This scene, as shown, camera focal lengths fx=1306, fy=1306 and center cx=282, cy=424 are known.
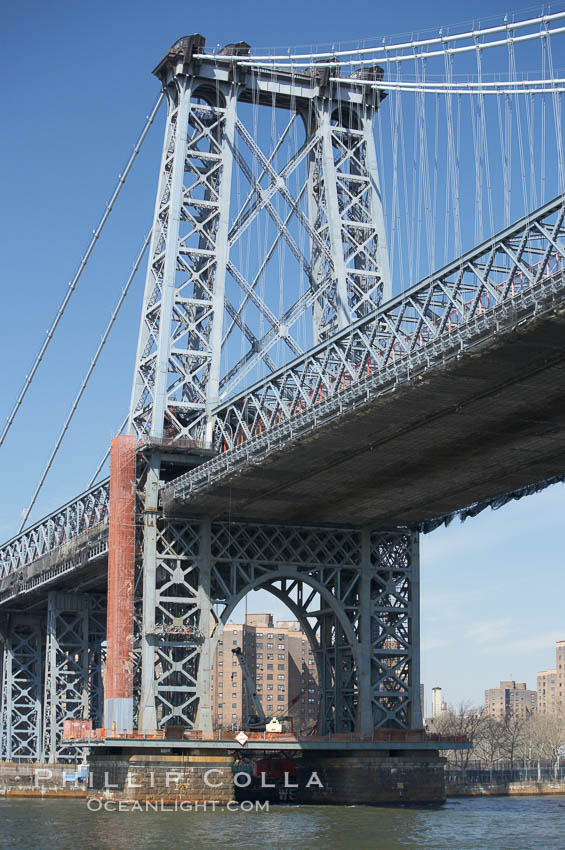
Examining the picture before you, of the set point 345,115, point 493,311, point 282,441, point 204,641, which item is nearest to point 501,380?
point 493,311

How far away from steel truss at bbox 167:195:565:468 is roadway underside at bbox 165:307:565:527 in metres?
0.74

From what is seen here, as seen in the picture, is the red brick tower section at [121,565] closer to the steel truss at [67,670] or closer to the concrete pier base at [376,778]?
the concrete pier base at [376,778]

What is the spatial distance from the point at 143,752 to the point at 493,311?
33441 millimetres

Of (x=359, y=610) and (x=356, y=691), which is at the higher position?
(x=359, y=610)

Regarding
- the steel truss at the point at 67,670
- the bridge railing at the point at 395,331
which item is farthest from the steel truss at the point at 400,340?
the steel truss at the point at 67,670

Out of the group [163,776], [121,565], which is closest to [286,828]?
[163,776]

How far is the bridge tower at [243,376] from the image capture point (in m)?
75.1

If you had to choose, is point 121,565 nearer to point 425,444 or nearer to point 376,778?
point 376,778

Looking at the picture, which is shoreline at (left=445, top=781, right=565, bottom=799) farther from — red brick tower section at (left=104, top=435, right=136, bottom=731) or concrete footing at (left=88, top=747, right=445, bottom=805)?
red brick tower section at (left=104, top=435, right=136, bottom=731)

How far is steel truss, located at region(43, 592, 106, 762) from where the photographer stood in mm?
100625

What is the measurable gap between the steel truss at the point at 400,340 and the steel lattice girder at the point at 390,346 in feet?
0.15

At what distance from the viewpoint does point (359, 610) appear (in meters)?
80.9

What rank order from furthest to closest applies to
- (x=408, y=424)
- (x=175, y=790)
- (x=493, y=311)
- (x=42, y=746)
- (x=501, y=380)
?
(x=42, y=746) → (x=175, y=790) → (x=408, y=424) → (x=501, y=380) → (x=493, y=311)

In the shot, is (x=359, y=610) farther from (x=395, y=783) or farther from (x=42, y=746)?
(x=42, y=746)
